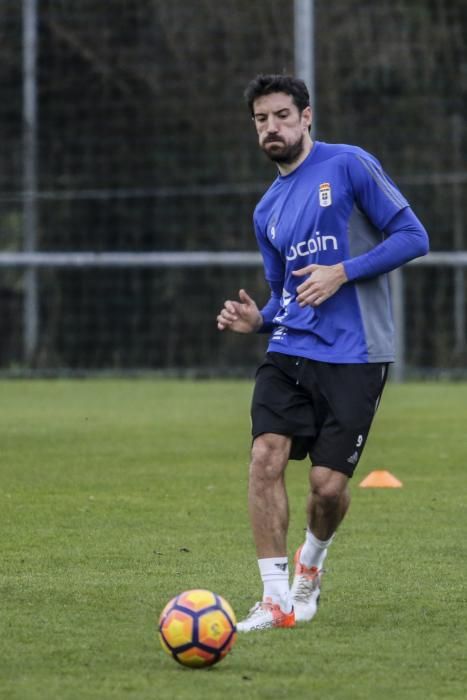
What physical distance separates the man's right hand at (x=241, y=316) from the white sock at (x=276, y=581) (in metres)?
0.97

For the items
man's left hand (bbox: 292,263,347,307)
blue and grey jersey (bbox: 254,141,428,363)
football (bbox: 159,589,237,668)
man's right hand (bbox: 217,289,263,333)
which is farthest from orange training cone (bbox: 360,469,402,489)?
football (bbox: 159,589,237,668)

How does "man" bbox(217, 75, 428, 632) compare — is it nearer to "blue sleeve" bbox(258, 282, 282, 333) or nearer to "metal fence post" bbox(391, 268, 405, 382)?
"blue sleeve" bbox(258, 282, 282, 333)

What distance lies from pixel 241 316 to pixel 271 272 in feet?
0.72

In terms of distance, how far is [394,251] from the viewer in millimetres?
6184

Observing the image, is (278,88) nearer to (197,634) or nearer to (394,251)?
(394,251)

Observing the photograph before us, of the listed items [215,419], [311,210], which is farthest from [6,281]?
[311,210]

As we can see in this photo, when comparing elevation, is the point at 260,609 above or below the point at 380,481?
above

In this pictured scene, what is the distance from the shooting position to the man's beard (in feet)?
20.8

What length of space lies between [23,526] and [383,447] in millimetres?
4999

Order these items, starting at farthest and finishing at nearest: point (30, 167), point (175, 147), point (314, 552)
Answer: point (175, 147), point (30, 167), point (314, 552)

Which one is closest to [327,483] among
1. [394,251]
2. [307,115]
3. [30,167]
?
[394,251]

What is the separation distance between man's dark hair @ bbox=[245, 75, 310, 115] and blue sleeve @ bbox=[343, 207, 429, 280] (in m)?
0.57

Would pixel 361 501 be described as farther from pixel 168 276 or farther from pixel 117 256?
pixel 168 276

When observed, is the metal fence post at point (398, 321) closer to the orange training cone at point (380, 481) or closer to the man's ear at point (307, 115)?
the orange training cone at point (380, 481)
